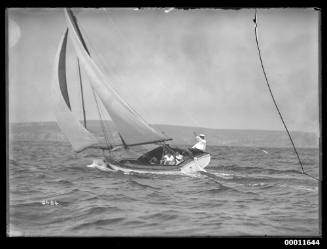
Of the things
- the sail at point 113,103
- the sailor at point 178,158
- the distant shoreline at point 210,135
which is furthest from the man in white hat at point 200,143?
the sail at point 113,103

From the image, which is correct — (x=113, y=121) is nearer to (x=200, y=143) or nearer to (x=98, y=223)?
(x=200, y=143)

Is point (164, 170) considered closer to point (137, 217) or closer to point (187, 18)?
point (137, 217)

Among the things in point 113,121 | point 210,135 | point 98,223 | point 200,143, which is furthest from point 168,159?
point 98,223

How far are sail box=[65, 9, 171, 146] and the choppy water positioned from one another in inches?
16.7

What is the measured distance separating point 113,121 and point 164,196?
39.6 inches

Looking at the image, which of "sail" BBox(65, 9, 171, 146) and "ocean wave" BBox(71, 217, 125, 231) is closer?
"ocean wave" BBox(71, 217, 125, 231)

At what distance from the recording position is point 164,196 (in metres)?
5.87

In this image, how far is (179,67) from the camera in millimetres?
5930

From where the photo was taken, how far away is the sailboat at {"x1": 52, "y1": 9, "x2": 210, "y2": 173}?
5.94 metres

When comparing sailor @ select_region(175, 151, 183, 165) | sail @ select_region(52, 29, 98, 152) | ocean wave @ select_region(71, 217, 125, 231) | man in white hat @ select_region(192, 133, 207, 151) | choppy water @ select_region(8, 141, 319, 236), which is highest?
sail @ select_region(52, 29, 98, 152)

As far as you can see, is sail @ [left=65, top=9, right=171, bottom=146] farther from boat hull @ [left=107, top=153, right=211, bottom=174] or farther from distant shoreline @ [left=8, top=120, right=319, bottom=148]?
boat hull @ [left=107, top=153, right=211, bottom=174]

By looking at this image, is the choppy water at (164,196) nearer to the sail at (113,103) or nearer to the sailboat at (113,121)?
the sailboat at (113,121)

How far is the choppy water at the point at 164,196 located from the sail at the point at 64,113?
5.2 inches

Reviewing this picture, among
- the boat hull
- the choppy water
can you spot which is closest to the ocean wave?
the choppy water
